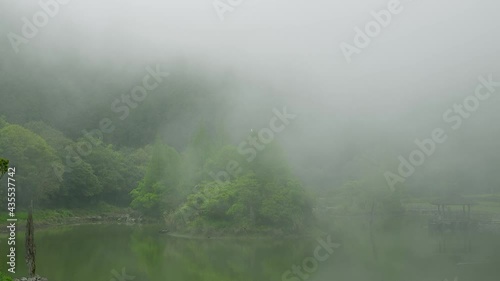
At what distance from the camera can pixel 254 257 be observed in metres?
31.3

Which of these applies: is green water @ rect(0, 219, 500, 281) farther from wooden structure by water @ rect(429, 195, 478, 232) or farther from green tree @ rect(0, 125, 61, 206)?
wooden structure by water @ rect(429, 195, 478, 232)

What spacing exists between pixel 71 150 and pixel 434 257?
1794 inches

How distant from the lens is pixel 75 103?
403ft

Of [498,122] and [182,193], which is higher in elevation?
[498,122]

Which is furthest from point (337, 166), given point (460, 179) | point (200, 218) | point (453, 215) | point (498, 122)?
point (200, 218)

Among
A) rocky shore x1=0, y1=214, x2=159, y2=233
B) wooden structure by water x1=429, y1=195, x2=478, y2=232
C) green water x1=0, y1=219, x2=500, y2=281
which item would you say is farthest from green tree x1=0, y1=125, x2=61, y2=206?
wooden structure by water x1=429, y1=195, x2=478, y2=232

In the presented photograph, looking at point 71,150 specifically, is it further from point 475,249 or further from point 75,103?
point 75,103

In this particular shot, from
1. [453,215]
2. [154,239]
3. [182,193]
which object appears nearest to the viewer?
[154,239]
